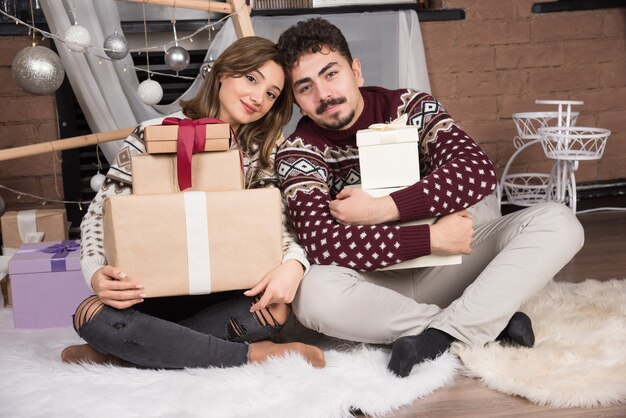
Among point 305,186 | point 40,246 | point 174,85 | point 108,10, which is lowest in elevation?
point 40,246

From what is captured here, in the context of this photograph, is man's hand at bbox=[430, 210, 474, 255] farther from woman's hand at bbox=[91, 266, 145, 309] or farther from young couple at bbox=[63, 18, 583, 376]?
woman's hand at bbox=[91, 266, 145, 309]

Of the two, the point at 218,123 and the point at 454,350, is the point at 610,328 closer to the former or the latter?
the point at 454,350

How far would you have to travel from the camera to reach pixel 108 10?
2637 millimetres

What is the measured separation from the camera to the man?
4.96ft

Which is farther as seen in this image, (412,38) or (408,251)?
(412,38)

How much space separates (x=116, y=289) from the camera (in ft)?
4.64

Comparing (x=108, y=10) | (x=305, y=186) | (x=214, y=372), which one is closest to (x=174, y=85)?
(x=108, y=10)

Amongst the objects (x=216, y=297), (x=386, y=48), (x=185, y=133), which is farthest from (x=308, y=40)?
(x=386, y=48)

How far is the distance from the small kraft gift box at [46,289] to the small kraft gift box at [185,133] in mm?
733

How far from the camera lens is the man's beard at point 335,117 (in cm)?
166

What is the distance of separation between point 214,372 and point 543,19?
105 inches

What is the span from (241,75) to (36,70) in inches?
33.8

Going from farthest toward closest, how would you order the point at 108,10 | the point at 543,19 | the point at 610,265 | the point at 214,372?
the point at 543,19 < the point at 108,10 < the point at 610,265 < the point at 214,372

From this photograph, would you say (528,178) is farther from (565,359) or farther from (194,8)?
(565,359)
